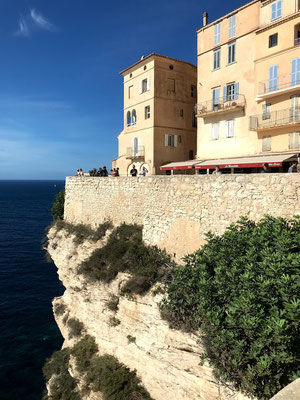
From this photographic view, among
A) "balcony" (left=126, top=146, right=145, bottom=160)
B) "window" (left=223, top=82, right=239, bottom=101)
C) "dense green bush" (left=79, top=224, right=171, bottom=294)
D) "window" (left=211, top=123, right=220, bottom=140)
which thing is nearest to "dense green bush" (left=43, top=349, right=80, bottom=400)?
"dense green bush" (left=79, top=224, right=171, bottom=294)

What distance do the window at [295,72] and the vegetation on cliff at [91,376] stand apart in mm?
17689

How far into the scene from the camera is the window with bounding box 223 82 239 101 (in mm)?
18425

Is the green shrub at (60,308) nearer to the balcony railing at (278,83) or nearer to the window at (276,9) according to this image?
the balcony railing at (278,83)

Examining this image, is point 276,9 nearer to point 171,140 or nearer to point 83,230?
point 171,140

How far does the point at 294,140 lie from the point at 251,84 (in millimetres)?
4966

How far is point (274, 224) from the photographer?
8.25 metres

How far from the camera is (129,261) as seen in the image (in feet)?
44.5

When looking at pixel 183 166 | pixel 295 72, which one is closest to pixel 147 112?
pixel 183 166

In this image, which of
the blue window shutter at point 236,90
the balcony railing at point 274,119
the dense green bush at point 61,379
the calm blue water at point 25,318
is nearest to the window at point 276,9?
the blue window shutter at point 236,90

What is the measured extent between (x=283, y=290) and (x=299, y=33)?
16.6 meters

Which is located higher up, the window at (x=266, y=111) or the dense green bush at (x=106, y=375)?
the window at (x=266, y=111)

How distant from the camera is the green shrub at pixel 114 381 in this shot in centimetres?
1049

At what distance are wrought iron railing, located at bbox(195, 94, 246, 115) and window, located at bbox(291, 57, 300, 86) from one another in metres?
3.21

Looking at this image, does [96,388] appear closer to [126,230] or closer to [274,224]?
[126,230]
